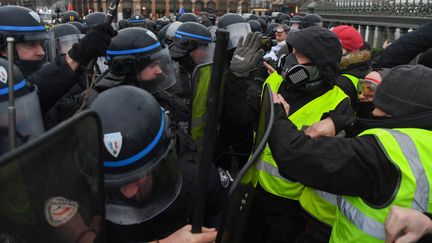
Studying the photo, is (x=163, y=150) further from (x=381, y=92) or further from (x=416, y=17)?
(x=416, y=17)

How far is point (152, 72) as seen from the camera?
8.45ft

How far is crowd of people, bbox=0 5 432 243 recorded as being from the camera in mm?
1452

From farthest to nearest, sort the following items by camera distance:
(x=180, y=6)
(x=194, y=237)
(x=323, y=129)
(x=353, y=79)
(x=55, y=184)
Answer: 1. (x=180, y=6)
2. (x=353, y=79)
3. (x=323, y=129)
4. (x=194, y=237)
5. (x=55, y=184)

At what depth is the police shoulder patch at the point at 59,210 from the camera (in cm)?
90

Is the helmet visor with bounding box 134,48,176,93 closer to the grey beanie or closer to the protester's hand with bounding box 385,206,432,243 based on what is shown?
the grey beanie

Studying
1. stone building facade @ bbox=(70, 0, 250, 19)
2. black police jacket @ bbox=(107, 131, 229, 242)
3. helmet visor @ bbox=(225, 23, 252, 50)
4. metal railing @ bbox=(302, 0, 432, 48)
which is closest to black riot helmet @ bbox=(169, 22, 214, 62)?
helmet visor @ bbox=(225, 23, 252, 50)

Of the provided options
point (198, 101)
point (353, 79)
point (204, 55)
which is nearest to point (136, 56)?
point (198, 101)

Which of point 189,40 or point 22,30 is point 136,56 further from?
point 189,40

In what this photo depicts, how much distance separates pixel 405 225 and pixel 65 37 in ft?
13.9

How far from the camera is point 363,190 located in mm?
1531

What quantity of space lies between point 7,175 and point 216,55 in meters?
0.56

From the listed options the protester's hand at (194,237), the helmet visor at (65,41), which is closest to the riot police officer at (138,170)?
the protester's hand at (194,237)

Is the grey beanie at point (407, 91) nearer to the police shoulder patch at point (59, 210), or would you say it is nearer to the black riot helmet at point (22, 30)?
the police shoulder patch at point (59, 210)

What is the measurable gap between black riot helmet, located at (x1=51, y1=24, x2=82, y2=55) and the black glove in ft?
7.52
